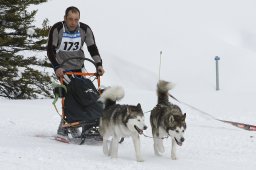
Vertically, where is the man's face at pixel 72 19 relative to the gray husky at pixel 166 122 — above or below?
above

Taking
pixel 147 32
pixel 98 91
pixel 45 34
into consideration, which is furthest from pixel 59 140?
pixel 147 32

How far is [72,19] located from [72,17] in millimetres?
32

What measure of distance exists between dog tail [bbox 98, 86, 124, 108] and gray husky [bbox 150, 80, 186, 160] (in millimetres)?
483

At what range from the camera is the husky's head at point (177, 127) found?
569 centimetres

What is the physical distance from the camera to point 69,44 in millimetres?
6898

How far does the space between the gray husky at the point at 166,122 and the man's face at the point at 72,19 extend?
131 centimetres

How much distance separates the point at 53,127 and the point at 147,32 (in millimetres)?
14954

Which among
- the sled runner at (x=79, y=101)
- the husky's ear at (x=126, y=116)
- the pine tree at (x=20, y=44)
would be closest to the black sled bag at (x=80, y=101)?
the sled runner at (x=79, y=101)

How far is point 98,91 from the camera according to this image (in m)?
7.01

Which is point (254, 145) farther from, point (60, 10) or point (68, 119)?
point (60, 10)

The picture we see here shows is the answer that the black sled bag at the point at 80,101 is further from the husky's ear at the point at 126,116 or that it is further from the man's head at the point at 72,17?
the husky's ear at the point at 126,116

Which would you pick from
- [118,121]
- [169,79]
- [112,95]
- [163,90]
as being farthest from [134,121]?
[169,79]

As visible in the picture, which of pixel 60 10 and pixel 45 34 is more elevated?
pixel 60 10

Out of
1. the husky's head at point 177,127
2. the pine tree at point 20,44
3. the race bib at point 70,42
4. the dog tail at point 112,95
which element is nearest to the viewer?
the husky's head at point 177,127
